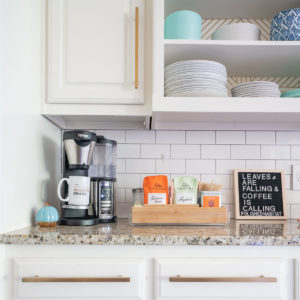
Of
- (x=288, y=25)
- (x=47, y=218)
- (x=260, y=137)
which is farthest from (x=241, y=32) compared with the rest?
(x=47, y=218)

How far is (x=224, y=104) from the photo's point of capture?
4.89 feet

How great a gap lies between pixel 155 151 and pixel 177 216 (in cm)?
50

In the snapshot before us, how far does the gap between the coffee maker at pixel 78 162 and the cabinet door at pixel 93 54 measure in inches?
6.3

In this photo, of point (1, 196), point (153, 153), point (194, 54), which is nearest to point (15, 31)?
point (1, 196)

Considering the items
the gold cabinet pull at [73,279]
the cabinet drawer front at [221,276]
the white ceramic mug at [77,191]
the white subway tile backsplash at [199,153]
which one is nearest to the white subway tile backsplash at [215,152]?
the white subway tile backsplash at [199,153]

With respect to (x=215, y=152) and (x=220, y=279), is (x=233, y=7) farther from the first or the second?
(x=220, y=279)

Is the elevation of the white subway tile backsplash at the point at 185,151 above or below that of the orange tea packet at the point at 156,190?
above

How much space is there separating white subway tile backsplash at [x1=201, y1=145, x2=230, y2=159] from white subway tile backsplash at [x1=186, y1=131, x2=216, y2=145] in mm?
27

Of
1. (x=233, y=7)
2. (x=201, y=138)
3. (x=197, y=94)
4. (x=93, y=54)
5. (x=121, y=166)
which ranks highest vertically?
(x=233, y=7)

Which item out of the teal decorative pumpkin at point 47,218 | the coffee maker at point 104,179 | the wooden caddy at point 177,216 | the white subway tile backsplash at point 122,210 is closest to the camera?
the teal decorative pumpkin at point 47,218

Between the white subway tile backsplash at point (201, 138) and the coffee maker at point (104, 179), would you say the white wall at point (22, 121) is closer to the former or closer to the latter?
the coffee maker at point (104, 179)

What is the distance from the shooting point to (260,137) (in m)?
1.89

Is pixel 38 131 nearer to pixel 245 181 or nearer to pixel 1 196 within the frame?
pixel 1 196

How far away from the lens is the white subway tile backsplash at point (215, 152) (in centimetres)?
189
